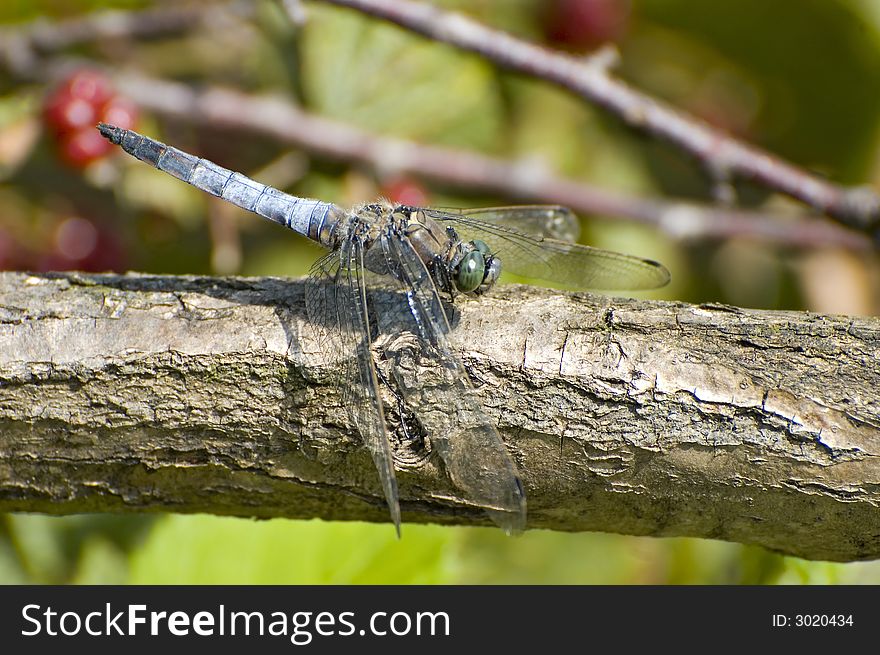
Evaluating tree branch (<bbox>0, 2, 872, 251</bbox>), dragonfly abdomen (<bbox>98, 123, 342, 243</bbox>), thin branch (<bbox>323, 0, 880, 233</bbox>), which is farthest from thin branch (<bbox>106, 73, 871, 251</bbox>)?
dragonfly abdomen (<bbox>98, 123, 342, 243</bbox>)

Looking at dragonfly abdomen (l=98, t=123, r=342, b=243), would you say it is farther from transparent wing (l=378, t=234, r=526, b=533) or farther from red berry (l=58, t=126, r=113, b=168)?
transparent wing (l=378, t=234, r=526, b=533)

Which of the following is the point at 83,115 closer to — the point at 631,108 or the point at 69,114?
the point at 69,114

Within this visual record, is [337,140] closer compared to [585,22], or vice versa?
[337,140]

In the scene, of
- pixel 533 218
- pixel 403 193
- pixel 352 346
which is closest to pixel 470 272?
pixel 352 346

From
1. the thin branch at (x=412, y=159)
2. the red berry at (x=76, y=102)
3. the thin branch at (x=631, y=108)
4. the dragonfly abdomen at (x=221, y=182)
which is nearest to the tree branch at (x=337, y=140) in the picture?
the thin branch at (x=412, y=159)

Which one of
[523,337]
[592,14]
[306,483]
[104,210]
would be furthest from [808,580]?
[104,210]

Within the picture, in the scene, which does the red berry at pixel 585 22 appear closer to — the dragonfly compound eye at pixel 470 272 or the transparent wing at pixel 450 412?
the dragonfly compound eye at pixel 470 272
